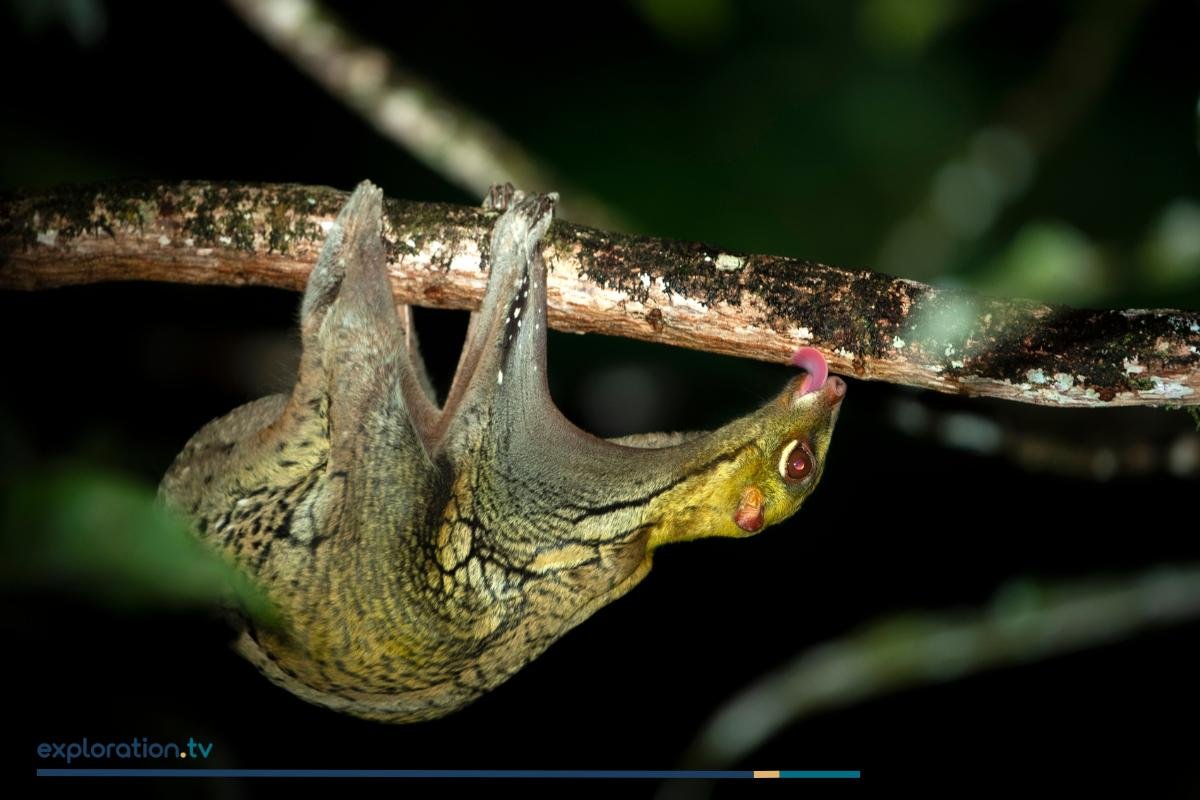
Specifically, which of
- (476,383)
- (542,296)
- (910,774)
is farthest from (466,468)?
(910,774)

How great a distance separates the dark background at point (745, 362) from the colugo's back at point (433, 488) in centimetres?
187

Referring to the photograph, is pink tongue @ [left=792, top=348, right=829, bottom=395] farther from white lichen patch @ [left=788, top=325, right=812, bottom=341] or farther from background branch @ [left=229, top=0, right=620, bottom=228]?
background branch @ [left=229, top=0, right=620, bottom=228]

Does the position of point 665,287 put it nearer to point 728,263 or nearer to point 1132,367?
point 728,263

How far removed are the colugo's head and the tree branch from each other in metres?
0.77

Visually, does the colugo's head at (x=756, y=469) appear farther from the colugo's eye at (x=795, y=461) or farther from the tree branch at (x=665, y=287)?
the tree branch at (x=665, y=287)

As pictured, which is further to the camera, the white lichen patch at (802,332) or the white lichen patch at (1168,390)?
the white lichen patch at (802,332)

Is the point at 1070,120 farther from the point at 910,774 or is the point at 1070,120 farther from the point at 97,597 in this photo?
the point at 97,597

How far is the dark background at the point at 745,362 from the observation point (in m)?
7.35

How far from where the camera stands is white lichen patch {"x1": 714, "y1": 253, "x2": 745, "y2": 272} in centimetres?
436

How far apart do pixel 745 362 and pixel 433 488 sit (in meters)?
2.99

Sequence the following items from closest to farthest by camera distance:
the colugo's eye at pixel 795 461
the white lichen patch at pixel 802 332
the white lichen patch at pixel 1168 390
Result: the white lichen patch at pixel 1168 390, the white lichen patch at pixel 802 332, the colugo's eye at pixel 795 461

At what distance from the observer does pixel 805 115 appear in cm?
803

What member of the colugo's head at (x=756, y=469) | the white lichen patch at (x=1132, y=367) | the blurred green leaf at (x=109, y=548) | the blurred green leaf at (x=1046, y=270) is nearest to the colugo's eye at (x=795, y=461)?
the colugo's head at (x=756, y=469)

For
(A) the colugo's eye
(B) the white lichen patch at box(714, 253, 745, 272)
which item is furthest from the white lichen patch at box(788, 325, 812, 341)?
(A) the colugo's eye
